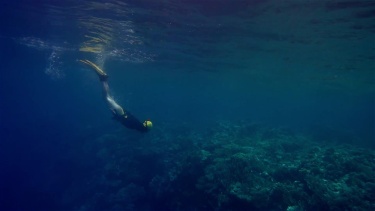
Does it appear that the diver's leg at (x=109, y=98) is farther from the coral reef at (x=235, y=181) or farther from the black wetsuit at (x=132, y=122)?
the coral reef at (x=235, y=181)

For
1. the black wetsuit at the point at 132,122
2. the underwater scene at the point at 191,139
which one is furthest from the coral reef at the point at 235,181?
the black wetsuit at the point at 132,122

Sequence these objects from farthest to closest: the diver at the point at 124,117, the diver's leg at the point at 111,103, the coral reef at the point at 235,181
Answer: the coral reef at the point at 235,181 < the diver's leg at the point at 111,103 < the diver at the point at 124,117

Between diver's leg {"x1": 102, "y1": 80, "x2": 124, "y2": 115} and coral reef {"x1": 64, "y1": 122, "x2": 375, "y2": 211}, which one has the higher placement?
diver's leg {"x1": 102, "y1": 80, "x2": 124, "y2": 115}

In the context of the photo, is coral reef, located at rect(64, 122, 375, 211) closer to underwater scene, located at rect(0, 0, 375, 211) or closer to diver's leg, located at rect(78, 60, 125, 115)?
underwater scene, located at rect(0, 0, 375, 211)

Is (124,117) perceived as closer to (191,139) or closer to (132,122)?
(132,122)

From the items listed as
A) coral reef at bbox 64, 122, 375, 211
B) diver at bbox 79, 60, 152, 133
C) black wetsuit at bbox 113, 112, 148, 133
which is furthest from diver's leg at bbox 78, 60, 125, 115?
coral reef at bbox 64, 122, 375, 211

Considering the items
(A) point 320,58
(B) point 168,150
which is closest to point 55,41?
(B) point 168,150

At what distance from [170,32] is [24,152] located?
79.7 ft

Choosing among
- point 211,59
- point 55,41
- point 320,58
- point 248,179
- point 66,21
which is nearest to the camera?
point 248,179

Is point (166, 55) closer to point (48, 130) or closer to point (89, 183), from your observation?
point (89, 183)

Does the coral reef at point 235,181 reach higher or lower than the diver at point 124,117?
lower

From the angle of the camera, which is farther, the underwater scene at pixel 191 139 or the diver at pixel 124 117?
the underwater scene at pixel 191 139

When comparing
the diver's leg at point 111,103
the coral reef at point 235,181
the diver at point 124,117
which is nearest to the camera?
the diver at point 124,117

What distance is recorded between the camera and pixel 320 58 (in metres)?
24.4
